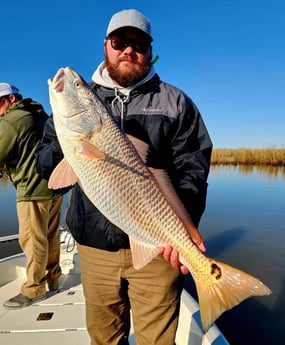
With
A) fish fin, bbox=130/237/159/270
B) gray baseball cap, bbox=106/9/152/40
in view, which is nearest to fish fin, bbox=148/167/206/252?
fish fin, bbox=130/237/159/270

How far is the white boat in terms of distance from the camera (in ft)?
11.3

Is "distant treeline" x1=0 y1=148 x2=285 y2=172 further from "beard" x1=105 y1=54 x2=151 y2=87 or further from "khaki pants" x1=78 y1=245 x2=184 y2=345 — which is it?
"khaki pants" x1=78 y1=245 x2=184 y2=345

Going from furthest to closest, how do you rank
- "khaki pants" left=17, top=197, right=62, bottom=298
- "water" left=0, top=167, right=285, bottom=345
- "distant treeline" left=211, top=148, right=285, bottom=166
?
"distant treeline" left=211, top=148, right=285, bottom=166 → "water" left=0, top=167, right=285, bottom=345 → "khaki pants" left=17, top=197, right=62, bottom=298

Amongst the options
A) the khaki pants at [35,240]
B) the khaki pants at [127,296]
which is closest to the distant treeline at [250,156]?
the khaki pants at [35,240]

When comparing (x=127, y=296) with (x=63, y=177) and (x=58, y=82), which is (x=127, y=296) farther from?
(x=58, y=82)

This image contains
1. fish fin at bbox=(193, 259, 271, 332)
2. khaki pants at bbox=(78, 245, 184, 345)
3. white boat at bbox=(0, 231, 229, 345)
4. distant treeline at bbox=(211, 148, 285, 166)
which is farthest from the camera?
distant treeline at bbox=(211, 148, 285, 166)

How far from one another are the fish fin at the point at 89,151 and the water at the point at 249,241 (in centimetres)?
451

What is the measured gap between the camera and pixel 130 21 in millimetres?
2541

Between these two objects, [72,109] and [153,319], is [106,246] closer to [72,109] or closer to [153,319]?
[153,319]

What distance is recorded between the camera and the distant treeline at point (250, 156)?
35.2 meters

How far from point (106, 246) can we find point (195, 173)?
859 mm

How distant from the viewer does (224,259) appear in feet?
30.0

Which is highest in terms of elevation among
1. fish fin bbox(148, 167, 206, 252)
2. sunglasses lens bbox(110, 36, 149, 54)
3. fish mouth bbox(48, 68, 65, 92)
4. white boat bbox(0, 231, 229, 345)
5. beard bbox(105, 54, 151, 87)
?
sunglasses lens bbox(110, 36, 149, 54)

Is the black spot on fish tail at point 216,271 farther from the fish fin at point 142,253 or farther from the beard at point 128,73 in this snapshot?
the beard at point 128,73
